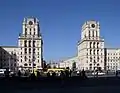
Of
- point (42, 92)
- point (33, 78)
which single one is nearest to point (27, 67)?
point (33, 78)

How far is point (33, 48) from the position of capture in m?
200

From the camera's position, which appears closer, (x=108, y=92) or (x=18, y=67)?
(x=108, y=92)

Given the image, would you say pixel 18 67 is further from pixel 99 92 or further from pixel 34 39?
pixel 99 92

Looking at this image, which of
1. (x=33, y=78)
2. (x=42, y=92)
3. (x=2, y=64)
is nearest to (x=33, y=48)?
(x=2, y=64)

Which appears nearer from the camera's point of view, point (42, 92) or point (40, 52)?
point (42, 92)

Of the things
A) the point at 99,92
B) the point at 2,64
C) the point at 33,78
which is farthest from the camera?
the point at 2,64

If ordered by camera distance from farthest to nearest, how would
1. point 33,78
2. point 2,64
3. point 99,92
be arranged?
point 2,64, point 33,78, point 99,92

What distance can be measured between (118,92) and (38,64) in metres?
174

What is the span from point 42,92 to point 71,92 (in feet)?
7.78

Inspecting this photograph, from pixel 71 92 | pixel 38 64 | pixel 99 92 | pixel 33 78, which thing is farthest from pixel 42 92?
pixel 38 64

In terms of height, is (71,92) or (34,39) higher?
(34,39)

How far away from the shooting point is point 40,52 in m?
200

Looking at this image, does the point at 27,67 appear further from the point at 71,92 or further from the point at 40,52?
the point at 71,92

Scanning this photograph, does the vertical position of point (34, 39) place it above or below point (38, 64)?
above
